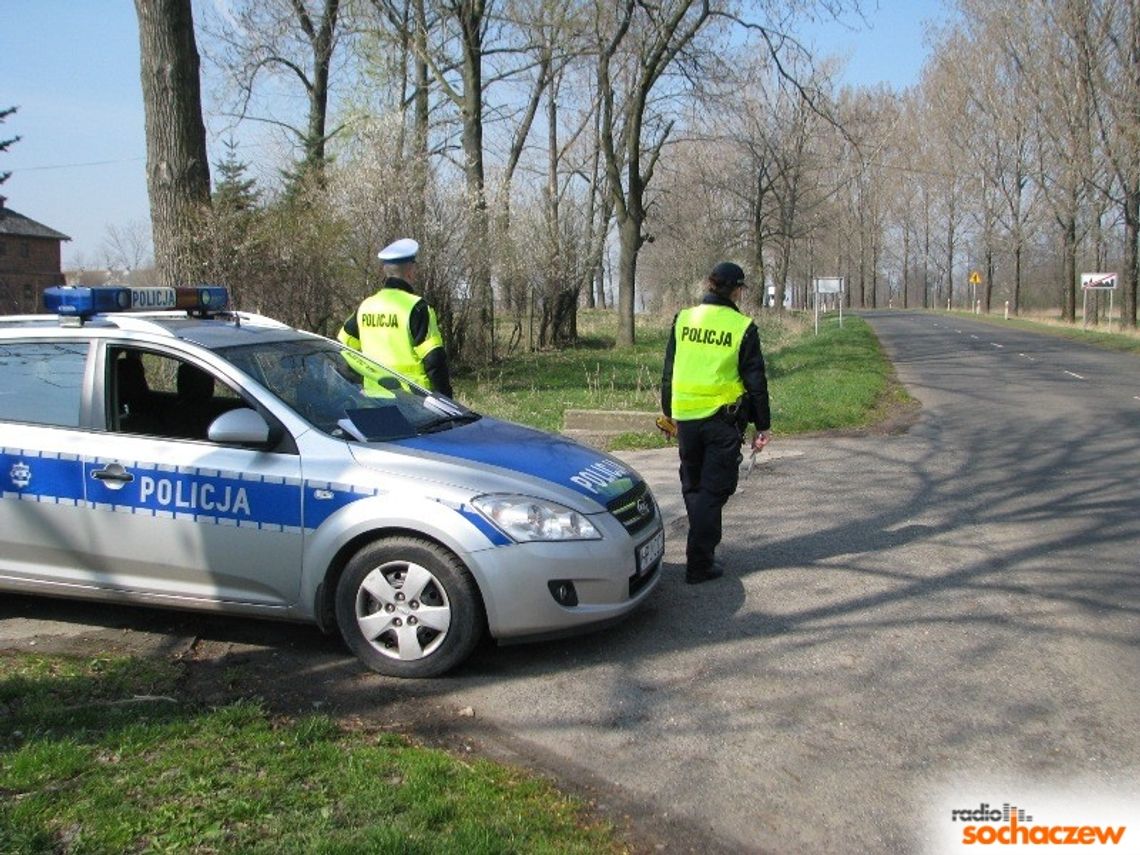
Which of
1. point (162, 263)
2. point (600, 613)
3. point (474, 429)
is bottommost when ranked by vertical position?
point (600, 613)

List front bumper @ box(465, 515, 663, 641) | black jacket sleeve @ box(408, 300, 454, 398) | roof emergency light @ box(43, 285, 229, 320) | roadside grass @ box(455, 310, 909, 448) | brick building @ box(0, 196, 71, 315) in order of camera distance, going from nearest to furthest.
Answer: front bumper @ box(465, 515, 663, 641), roof emergency light @ box(43, 285, 229, 320), black jacket sleeve @ box(408, 300, 454, 398), roadside grass @ box(455, 310, 909, 448), brick building @ box(0, 196, 71, 315)

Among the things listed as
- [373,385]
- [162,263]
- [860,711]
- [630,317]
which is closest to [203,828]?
[860,711]

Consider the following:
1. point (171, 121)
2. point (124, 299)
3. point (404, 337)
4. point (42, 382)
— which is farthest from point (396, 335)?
point (171, 121)

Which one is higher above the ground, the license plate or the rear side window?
the rear side window

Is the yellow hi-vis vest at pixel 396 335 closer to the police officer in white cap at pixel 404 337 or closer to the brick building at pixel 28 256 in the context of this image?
the police officer in white cap at pixel 404 337

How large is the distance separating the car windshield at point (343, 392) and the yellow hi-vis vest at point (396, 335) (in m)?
0.94

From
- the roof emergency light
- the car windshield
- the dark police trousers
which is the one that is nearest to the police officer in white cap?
the car windshield

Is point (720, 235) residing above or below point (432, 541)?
above

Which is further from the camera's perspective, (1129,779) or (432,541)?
(432,541)

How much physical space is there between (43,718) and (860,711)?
3259 millimetres

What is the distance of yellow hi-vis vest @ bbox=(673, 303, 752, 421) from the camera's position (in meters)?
6.01

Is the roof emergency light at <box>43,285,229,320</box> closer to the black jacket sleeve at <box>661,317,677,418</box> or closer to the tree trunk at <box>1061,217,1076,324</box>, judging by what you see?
the black jacket sleeve at <box>661,317,677,418</box>

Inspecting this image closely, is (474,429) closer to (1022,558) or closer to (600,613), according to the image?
(600,613)

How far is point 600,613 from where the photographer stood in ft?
15.9
